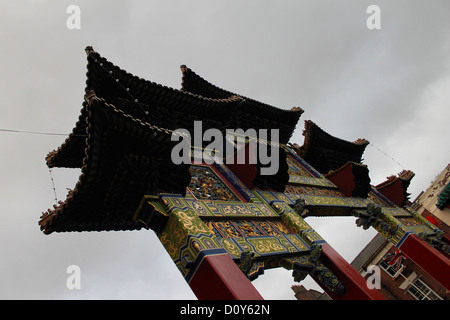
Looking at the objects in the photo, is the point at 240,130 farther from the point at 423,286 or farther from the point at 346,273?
the point at 423,286

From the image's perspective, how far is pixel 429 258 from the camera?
27.9ft

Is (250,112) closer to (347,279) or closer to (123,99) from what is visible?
(123,99)

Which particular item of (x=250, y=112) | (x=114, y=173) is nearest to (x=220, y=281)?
(x=114, y=173)

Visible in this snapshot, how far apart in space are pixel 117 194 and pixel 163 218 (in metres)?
1.00

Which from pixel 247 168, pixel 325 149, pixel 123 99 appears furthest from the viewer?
pixel 325 149

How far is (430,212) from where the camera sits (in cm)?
2020

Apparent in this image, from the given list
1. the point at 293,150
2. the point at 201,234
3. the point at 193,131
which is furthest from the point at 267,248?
the point at 293,150

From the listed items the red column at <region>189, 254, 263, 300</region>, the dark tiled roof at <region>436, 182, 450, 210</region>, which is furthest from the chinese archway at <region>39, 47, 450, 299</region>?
the dark tiled roof at <region>436, 182, 450, 210</region>

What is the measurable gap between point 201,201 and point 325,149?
7732mm

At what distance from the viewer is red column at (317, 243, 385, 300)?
5.48 m

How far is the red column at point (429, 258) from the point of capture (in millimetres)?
8016

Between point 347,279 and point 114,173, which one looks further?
point 347,279

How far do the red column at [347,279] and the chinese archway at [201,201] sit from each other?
21 mm
